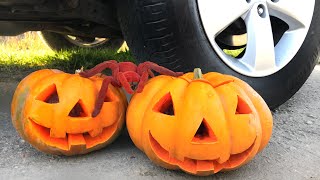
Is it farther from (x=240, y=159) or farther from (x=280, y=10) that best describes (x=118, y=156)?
(x=280, y=10)

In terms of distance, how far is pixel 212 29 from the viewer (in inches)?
87.4

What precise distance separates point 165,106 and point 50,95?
0.46 meters

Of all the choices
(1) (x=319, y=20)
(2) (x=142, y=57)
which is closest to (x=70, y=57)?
(2) (x=142, y=57)

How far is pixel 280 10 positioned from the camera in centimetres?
254

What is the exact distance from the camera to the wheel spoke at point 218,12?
2.19 m

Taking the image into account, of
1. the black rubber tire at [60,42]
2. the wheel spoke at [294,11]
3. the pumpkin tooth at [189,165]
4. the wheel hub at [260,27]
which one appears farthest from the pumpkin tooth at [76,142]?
the black rubber tire at [60,42]

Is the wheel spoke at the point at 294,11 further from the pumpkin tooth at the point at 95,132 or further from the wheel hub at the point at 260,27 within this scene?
the pumpkin tooth at the point at 95,132

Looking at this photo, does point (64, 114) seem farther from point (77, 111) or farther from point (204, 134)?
point (204, 134)

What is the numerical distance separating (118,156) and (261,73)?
3.33ft

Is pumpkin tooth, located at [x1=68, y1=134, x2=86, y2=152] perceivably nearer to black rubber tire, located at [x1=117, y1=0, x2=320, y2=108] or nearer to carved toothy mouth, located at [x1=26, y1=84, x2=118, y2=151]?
carved toothy mouth, located at [x1=26, y1=84, x2=118, y2=151]

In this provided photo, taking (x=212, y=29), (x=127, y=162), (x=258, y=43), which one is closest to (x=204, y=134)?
(x=127, y=162)

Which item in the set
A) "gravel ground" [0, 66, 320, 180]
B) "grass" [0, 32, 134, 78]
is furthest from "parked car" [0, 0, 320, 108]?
"grass" [0, 32, 134, 78]

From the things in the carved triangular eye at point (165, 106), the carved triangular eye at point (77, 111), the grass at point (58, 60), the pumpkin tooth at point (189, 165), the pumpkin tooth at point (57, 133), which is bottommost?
the grass at point (58, 60)

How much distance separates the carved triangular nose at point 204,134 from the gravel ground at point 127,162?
0.58ft
